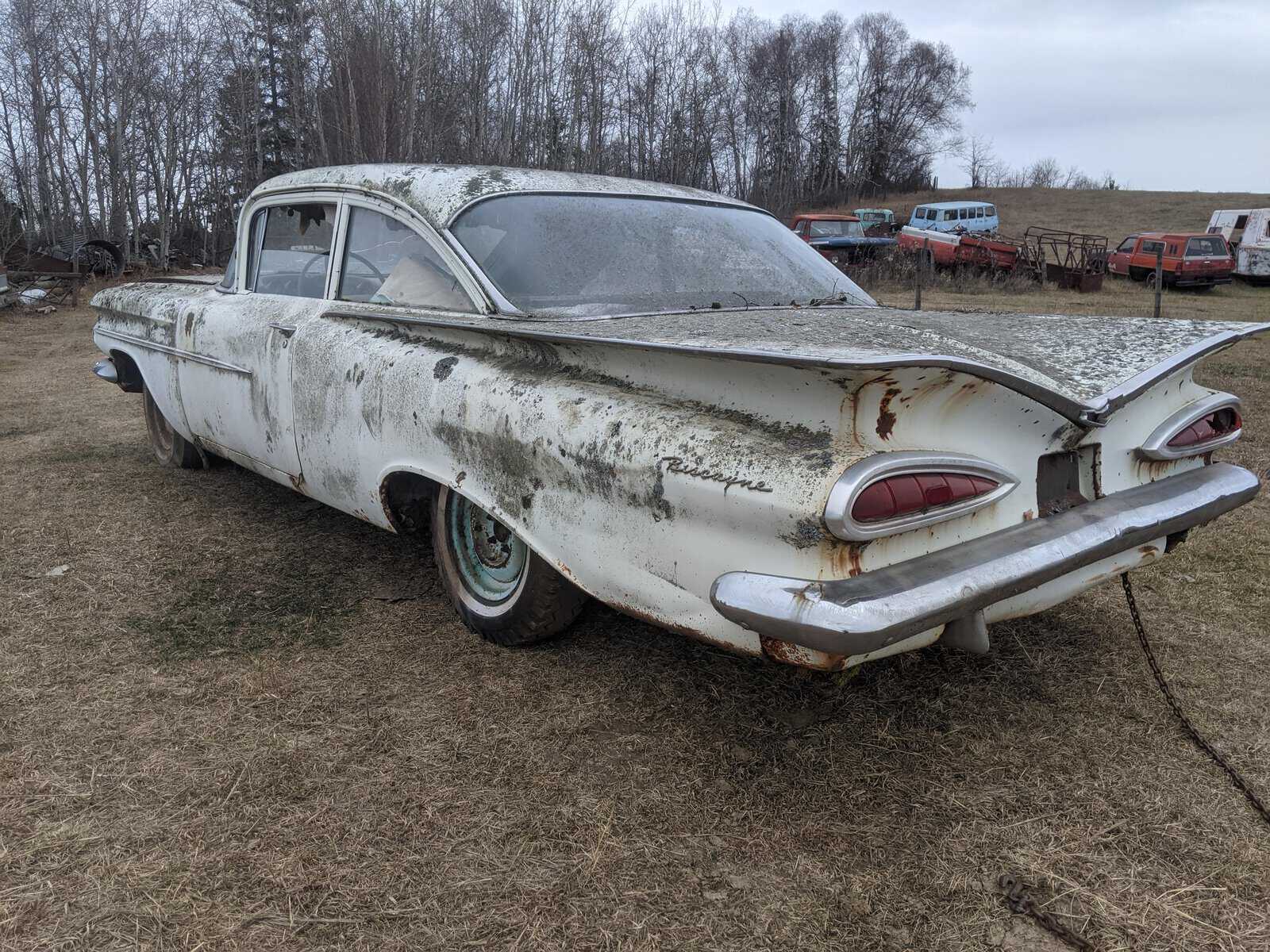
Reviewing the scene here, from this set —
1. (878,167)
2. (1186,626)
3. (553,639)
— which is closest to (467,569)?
(553,639)

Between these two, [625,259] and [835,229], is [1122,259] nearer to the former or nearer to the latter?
[835,229]

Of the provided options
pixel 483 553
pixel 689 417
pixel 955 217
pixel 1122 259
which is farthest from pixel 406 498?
pixel 955 217

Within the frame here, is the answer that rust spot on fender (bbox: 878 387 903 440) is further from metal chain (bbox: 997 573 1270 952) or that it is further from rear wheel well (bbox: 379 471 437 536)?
rear wheel well (bbox: 379 471 437 536)

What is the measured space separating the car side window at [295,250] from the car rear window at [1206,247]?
20.9 meters

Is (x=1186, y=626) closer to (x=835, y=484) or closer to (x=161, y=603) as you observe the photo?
(x=835, y=484)

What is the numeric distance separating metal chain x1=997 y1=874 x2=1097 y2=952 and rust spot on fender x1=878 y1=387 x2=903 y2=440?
937 mm

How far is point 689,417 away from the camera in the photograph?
2.01m

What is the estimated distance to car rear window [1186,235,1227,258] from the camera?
19594 millimetres

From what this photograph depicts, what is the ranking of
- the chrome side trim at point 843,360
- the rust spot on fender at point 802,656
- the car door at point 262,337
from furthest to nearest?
the car door at point 262,337 < the rust spot on fender at point 802,656 < the chrome side trim at point 843,360

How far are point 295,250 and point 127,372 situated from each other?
1.99 m

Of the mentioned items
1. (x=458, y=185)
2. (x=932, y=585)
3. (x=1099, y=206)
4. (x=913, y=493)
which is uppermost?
(x=1099, y=206)

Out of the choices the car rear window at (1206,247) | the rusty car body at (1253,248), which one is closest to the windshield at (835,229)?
the car rear window at (1206,247)

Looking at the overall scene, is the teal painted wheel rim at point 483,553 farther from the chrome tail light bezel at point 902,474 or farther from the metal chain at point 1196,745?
the metal chain at point 1196,745

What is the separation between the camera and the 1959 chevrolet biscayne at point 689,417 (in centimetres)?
179
